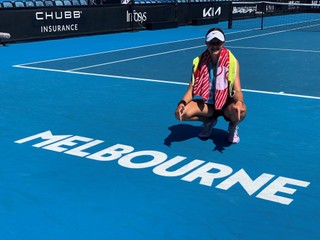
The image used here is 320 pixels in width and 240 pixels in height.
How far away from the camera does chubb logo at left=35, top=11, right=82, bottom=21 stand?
59.3 feet

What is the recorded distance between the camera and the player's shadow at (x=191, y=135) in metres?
5.99

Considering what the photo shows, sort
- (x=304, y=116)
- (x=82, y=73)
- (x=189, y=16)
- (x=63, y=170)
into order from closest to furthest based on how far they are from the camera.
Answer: (x=63, y=170)
(x=304, y=116)
(x=82, y=73)
(x=189, y=16)

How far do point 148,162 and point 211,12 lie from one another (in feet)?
77.4

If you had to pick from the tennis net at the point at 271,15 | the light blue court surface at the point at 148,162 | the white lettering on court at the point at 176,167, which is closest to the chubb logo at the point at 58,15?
the light blue court surface at the point at 148,162

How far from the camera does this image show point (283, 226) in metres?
3.94

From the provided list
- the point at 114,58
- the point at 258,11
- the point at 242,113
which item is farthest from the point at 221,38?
the point at 258,11

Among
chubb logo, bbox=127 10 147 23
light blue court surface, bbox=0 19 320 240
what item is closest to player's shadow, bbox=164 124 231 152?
light blue court surface, bbox=0 19 320 240

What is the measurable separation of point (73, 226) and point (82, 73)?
746 cm

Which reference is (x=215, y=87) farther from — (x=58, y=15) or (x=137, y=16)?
(x=137, y=16)

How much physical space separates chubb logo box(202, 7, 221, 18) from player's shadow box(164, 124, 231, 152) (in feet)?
69.8

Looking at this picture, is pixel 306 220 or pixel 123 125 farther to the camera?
pixel 123 125

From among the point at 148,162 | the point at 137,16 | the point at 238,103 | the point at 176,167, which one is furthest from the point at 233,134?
the point at 137,16

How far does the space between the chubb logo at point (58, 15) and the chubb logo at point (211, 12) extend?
9.49m

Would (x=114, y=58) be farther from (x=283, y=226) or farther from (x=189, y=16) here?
(x=189, y=16)
